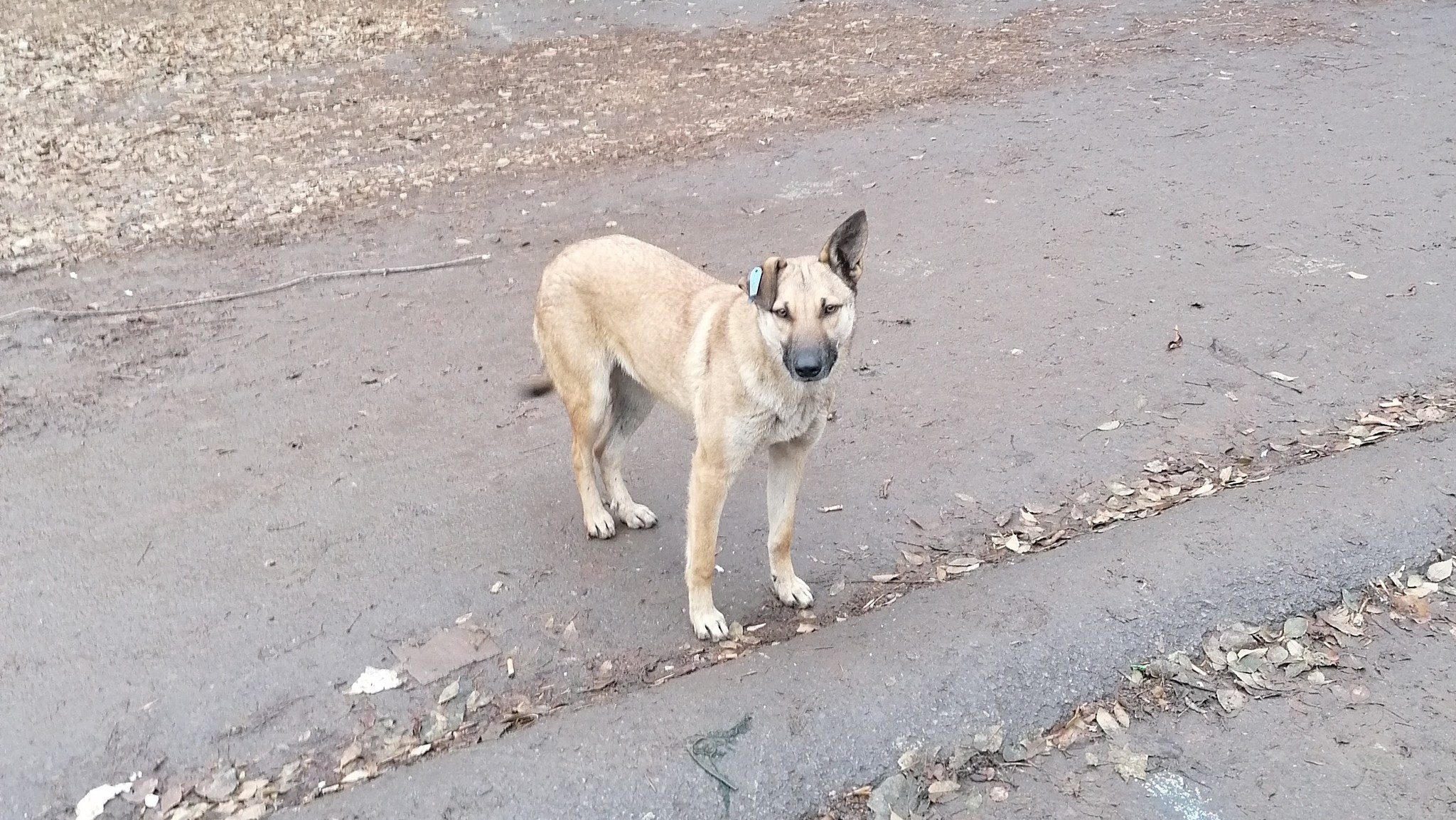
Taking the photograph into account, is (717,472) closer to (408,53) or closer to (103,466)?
(103,466)

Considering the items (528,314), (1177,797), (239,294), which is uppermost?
(239,294)

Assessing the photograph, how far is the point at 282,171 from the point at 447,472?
6.04 m

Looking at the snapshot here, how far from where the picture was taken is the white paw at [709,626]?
15.4 feet

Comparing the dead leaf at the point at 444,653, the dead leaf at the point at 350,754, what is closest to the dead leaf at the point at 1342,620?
the dead leaf at the point at 444,653

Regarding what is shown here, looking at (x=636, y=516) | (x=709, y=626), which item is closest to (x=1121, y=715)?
(x=709, y=626)

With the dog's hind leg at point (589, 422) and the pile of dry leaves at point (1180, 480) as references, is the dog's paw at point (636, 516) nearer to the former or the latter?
the dog's hind leg at point (589, 422)

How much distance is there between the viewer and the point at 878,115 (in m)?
11.7

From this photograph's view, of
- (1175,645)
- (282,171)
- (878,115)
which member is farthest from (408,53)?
(1175,645)

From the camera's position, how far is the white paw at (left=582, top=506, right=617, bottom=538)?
5414 mm

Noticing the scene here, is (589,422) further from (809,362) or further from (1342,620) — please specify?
(1342,620)

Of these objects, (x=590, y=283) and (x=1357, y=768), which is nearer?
(x=1357, y=768)

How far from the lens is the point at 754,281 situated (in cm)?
421

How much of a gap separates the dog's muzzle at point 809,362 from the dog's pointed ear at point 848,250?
441 mm

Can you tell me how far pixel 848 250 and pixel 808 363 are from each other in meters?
0.64
